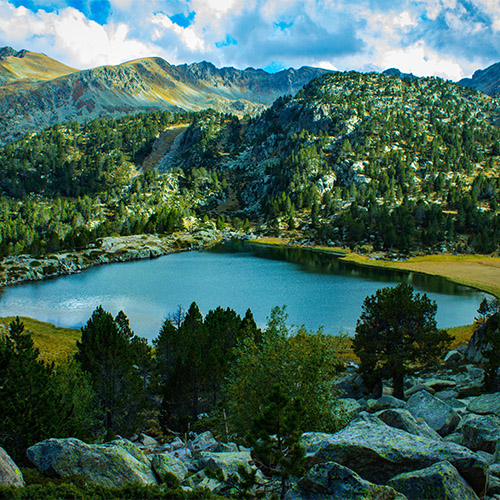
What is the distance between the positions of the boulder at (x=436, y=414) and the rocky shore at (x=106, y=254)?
104737mm

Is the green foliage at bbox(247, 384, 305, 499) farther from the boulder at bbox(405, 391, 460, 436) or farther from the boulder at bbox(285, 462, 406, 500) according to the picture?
the boulder at bbox(405, 391, 460, 436)

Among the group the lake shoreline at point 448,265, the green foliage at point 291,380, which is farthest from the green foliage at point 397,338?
the lake shoreline at point 448,265

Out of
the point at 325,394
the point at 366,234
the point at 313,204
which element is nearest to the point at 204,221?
the point at 313,204

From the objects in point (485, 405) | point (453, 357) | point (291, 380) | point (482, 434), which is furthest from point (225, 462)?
point (453, 357)

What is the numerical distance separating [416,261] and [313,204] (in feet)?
255

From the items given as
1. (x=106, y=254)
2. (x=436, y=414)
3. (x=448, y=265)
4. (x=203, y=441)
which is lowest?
(x=203, y=441)

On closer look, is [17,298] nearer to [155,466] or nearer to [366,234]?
[155,466]

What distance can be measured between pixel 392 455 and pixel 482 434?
22.0 feet

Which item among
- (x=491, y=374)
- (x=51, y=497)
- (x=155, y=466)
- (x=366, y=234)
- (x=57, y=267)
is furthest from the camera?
(x=366, y=234)

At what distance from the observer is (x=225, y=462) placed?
14797mm

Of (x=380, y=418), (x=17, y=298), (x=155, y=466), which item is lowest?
(x=17, y=298)

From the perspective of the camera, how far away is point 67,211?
188625 mm

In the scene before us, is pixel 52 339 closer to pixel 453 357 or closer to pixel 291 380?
pixel 291 380

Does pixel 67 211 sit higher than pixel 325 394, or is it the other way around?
pixel 67 211
